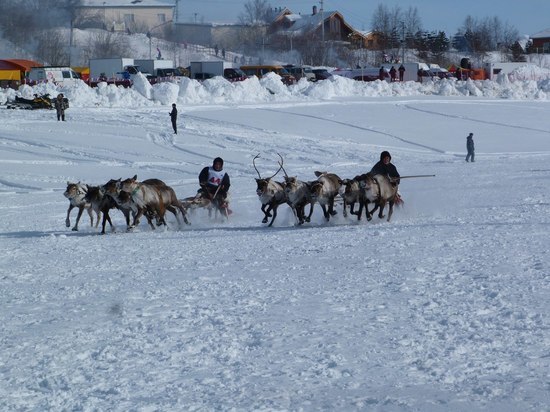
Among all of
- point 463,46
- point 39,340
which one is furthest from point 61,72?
point 463,46

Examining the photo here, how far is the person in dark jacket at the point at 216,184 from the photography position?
1778 cm

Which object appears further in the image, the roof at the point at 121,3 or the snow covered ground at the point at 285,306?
the roof at the point at 121,3

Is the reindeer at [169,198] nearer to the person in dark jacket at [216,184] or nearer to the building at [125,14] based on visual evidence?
the person in dark jacket at [216,184]

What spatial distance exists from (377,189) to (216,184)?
10.6 ft

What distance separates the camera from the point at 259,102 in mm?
47031

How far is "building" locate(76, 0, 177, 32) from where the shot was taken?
9819 cm

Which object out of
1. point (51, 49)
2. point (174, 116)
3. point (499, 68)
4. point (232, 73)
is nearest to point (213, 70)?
point (232, 73)

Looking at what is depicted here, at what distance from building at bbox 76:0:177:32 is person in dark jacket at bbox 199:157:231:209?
82.0 metres

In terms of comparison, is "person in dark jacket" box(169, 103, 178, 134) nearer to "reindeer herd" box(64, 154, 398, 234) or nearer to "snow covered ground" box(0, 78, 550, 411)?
"snow covered ground" box(0, 78, 550, 411)

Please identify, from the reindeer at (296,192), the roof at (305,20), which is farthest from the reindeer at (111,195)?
the roof at (305,20)

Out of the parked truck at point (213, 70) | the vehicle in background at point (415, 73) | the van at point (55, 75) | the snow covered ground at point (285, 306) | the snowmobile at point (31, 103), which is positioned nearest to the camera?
the snow covered ground at point (285, 306)

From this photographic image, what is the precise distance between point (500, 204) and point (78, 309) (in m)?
11.3

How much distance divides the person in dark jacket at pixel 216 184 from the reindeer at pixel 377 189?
279 cm

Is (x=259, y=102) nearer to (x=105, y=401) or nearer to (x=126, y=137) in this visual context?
(x=126, y=137)
